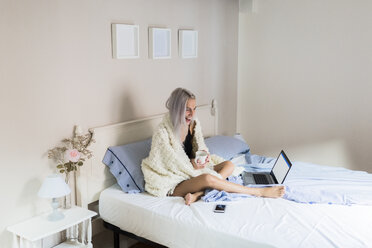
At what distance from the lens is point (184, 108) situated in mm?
2814

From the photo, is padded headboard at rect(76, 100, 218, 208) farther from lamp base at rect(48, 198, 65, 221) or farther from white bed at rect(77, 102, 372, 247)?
lamp base at rect(48, 198, 65, 221)

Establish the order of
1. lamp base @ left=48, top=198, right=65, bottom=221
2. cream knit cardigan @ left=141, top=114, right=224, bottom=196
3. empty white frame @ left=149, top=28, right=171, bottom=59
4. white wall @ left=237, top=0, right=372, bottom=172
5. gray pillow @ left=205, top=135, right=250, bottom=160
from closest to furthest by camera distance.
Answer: lamp base @ left=48, top=198, right=65, bottom=221, cream knit cardigan @ left=141, top=114, right=224, bottom=196, empty white frame @ left=149, top=28, right=171, bottom=59, gray pillow @ left=205, top=135, right=250, bottom=160, white wall @ left=237, top=0, right=372, bottom=172

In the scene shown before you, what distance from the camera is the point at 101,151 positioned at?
9.17 ft

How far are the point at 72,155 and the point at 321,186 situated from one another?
1.62 metres

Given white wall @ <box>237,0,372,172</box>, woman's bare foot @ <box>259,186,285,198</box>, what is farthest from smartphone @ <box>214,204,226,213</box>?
white wall @ <box>237,0,372,172</box>

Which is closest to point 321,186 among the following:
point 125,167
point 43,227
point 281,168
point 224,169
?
point 281,168

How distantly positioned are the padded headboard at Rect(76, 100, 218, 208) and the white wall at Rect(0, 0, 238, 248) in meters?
0.08

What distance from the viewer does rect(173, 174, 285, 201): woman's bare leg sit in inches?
102

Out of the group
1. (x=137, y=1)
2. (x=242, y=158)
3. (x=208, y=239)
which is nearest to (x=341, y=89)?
(x=242, y=158)

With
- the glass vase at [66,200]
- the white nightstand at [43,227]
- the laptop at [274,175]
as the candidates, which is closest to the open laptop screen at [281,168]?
the laptop at [274,175]

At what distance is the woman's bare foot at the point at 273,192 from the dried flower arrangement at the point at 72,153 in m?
1.13

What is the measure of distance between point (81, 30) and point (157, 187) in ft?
3.70

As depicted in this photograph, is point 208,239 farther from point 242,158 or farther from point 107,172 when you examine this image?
point 242,158

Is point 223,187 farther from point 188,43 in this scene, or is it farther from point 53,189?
point 188,43
